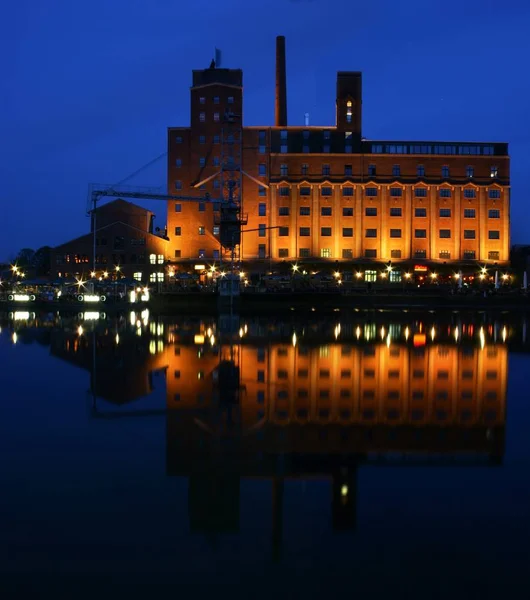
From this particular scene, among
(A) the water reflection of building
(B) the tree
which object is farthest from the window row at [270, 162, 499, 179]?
(A) the water reflection of building

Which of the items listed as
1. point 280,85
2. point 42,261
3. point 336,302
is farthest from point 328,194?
point 42,261

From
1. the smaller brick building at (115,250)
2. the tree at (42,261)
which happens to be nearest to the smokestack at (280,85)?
the smaller brick building at (115,250)

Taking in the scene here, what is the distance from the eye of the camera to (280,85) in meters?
68.4

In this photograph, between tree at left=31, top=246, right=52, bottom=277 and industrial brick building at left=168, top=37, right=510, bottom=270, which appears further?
tree at left=31, top=246, right=52, bottom=277

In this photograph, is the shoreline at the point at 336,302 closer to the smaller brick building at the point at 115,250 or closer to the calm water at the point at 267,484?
the smaller brick building at the point at 115,250

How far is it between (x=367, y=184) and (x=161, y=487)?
6147 cm

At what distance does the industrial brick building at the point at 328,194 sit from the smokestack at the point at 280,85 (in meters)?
2.28

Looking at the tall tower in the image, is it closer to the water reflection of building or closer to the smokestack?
the smokestack

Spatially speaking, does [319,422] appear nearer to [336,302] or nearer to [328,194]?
[336,302]

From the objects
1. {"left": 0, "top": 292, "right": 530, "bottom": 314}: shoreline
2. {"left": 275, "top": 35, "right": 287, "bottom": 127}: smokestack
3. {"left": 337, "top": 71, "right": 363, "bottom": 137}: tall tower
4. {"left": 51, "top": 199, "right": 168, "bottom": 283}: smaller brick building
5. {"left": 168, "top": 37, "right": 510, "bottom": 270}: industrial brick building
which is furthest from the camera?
{"left": 275, "top": 35, "right": 287, "bottom": 127}: smokestack

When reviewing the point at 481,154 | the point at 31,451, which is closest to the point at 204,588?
the point at 31,451

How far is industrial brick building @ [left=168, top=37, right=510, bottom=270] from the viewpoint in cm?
6425

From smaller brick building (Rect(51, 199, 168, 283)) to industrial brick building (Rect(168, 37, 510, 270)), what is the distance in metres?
3.21

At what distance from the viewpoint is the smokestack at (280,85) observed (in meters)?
67.5
